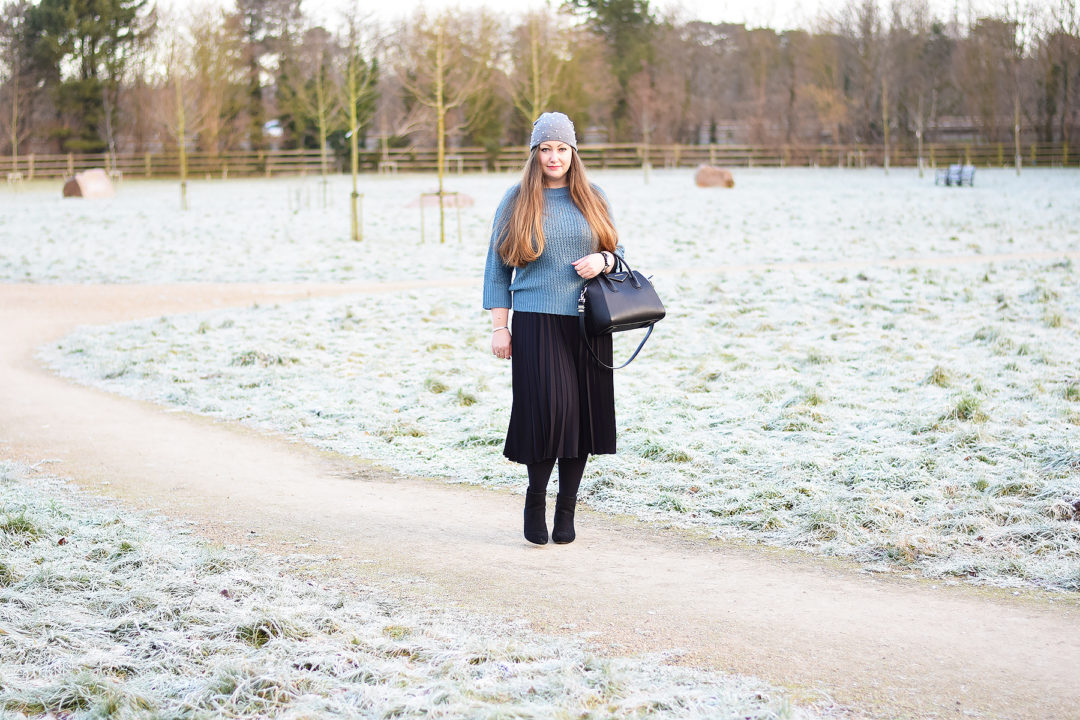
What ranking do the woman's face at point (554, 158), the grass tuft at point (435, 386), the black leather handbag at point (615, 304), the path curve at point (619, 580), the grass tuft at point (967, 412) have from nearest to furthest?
the path curve at point (619, 580) < the black leather handbag at point (615, 304) < the woman's face at point (554, 158) < the grass tuft at point (967, 412) < the grass tuft at point (435, 386)

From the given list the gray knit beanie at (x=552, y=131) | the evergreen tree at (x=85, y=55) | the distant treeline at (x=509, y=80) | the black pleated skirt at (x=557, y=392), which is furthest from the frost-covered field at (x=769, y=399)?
the evergreen tree at (x=85, y=55)

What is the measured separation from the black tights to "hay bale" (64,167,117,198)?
1186 inches

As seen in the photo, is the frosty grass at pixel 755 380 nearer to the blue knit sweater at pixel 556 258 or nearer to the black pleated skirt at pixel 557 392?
the black pleated skirt at pixel 557 392

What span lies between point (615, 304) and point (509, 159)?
48.0 metres

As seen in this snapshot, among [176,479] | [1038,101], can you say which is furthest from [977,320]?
[1038,101]

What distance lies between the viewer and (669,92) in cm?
5794

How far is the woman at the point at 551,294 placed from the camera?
14.7 feet

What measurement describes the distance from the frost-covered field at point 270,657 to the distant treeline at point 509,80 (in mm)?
42140

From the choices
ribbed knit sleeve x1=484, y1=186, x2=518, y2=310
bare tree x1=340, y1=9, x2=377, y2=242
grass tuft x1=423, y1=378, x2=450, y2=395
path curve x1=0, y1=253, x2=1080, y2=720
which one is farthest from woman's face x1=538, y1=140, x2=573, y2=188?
bare tree x1=340, y1=9, x2=377, y2=242

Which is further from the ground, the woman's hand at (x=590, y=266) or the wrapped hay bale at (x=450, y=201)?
the wrapped hay bale at (x=450, y=201)

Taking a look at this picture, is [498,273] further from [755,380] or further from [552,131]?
[755,380]

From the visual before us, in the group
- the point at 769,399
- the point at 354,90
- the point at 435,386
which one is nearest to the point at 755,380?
the point at 769,399

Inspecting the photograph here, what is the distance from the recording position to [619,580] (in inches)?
168

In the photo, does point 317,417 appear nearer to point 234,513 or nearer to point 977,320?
point 234,513
